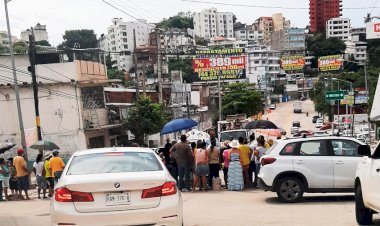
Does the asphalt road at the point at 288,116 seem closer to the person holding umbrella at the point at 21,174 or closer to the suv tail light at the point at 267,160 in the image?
the person holding umbrella at the point at 21,174

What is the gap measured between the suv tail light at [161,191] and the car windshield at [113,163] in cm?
47

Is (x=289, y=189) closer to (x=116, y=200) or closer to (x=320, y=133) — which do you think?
(x=116, y=200)

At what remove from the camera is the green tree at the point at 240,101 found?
61500 mm

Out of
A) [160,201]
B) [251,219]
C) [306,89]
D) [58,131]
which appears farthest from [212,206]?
[306,89]

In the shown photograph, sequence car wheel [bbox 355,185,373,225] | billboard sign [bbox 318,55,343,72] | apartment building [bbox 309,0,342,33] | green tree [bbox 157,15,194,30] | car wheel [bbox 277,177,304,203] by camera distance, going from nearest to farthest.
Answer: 1. car wheel [bbox 355,185,373,225]
2. car wheel [bbox 277,177,304,203]
3. billboard sign [bbox 318,55,343,72]
4. green tree [bbox 157,15,194,30]
5. apartment building [bbox 309,0,342,33]

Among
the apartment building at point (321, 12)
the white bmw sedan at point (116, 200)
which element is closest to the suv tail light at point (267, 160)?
the white bmw sedan at point (116, 200)

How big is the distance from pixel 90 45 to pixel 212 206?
12340cm

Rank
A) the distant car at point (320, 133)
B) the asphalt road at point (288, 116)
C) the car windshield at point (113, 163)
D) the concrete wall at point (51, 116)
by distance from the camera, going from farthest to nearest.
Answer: the asphalt road at point (288, 116) < the concrete wall at point (51, 116) < the distant car at point (320, 133) < the car windshield at point (113, 163)

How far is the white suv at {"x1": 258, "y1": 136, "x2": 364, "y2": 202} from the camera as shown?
11492 millimetres

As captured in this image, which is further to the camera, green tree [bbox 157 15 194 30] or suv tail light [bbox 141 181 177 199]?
green tree [bbox 157 15 194 30]

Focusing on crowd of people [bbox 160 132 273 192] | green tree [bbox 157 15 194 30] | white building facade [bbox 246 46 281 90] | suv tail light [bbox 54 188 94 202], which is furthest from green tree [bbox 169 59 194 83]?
suv tail light [bbox 54 188 94 202]

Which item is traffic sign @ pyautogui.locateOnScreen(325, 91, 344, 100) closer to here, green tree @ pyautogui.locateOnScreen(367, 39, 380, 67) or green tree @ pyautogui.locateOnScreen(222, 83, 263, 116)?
green tree @ pyautogui.locateOnScreen(222, 83, 263, 116)

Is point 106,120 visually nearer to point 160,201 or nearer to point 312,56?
point 160,201

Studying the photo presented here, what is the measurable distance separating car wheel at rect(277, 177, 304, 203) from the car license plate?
6227mm
